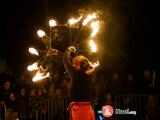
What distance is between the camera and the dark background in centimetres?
1460

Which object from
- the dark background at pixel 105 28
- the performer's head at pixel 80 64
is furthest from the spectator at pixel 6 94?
the performer's head at pixel 80 64

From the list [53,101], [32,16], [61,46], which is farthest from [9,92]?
[32,16]

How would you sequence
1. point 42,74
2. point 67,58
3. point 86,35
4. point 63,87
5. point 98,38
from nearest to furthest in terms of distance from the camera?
1. point 67,58
2. point 42,74
3. point 63,87
4. point 86,35
5. point 98,38

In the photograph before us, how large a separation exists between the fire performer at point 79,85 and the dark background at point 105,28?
6888 millimetres

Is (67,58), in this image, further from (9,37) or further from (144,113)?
(9,37)

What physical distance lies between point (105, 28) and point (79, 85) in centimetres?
744

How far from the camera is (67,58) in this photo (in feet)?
24.7

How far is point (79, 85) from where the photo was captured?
7.48 metres

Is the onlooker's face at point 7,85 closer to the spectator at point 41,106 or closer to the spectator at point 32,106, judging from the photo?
the spectator at point 32,106

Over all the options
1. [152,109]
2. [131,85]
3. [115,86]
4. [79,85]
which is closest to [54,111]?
[115,86]

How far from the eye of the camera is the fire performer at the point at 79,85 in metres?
7.45

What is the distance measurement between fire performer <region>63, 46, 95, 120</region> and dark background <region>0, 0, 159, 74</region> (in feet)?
22.6

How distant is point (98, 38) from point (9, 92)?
4384 mm

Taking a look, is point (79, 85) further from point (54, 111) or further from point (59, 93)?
point (54, 111)
